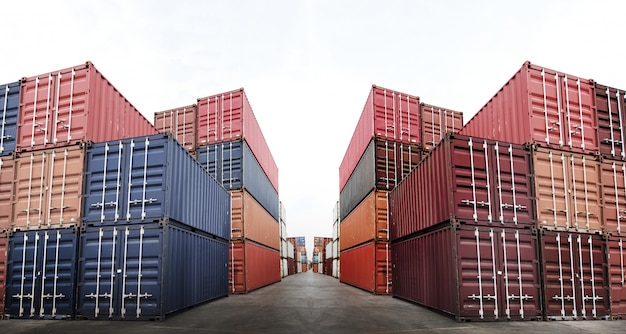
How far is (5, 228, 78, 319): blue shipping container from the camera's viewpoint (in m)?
10.7

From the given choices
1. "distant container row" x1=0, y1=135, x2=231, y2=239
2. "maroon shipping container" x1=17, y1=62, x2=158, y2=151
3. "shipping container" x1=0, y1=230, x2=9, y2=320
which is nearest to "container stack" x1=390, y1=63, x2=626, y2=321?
"distant container row" x1=0, y1=135, x2=231, y2=239

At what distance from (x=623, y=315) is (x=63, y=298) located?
14564 millimetres

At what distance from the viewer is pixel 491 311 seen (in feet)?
33.4

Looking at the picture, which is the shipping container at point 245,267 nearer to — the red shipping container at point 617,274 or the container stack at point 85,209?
the container stack at point 85,209

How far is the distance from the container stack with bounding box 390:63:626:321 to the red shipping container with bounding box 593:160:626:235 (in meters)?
0.03

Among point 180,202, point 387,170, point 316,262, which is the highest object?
point 387,170

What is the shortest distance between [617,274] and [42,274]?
1520 cm

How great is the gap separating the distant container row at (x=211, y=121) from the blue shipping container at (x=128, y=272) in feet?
29.7

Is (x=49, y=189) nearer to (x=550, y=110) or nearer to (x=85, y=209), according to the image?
(x=85, y=209)

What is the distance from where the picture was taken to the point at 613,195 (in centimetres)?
1166

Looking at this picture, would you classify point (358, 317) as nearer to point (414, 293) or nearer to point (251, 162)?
point (414, 293)

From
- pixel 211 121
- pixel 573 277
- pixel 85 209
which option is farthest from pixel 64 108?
pixel 573 277

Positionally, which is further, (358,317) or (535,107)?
(535,107)

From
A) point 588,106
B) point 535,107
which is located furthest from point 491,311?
point 588,106
